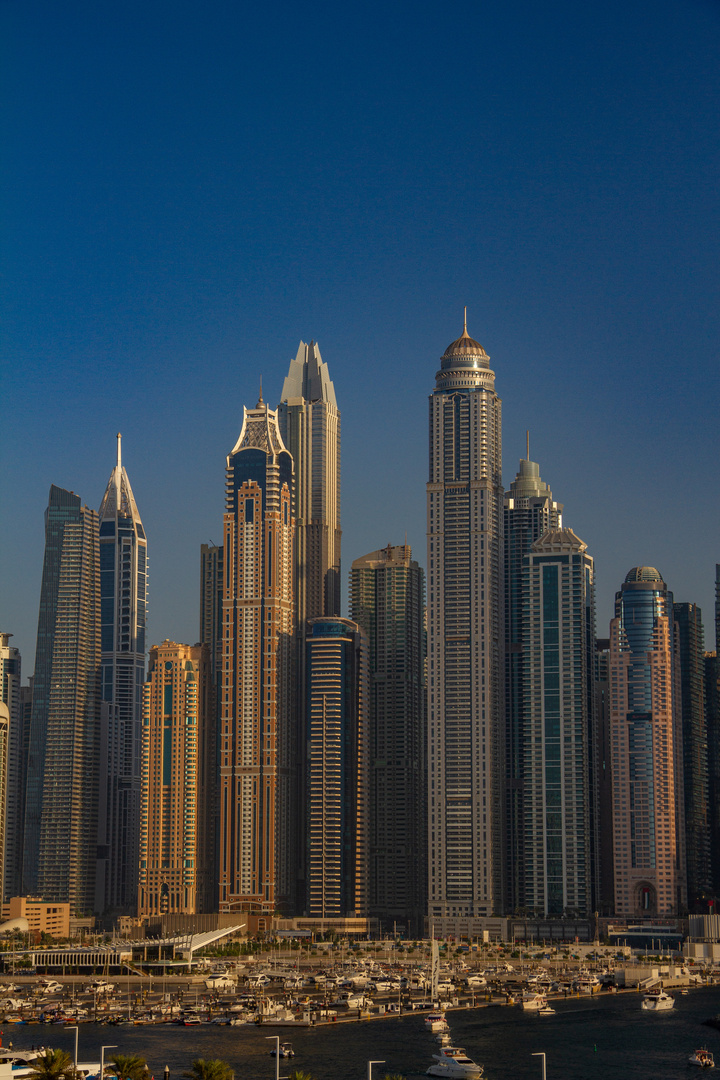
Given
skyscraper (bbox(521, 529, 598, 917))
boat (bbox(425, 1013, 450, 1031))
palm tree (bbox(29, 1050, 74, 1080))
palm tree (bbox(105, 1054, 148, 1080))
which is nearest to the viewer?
palm tree (bbox(29, 1050, 74, 1080))

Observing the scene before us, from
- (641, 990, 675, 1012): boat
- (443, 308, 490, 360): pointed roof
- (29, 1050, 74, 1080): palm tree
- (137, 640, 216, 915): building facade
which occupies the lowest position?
(641, 990, 675, 1012): boat

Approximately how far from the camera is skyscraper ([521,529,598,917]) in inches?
6993

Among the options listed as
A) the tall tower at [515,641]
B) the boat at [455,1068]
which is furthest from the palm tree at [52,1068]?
the tall tower at [515,641]

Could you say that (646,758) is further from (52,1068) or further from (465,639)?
(52,1068)

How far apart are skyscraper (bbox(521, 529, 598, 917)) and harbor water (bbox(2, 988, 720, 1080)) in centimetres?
5944

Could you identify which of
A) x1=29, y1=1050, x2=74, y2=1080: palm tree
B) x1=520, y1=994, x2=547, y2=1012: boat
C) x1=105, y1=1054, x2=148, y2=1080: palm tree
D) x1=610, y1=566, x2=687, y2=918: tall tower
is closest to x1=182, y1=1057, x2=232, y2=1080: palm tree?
x1=105, y1=1054, x2=148, y2=1080: palm tree

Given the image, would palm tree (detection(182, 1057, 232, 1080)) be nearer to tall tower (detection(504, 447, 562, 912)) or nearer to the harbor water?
the harbor water

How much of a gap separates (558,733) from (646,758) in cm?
990

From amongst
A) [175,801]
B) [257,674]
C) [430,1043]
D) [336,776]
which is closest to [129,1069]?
[430,1043]

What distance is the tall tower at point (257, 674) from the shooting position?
18988cm

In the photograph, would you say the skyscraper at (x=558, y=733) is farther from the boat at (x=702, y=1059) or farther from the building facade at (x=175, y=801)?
the boat at (x=702, y=1059)

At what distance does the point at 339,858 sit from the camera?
18738 cm

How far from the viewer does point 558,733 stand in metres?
180

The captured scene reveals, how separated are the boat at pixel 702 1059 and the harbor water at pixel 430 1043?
2.38 ft
